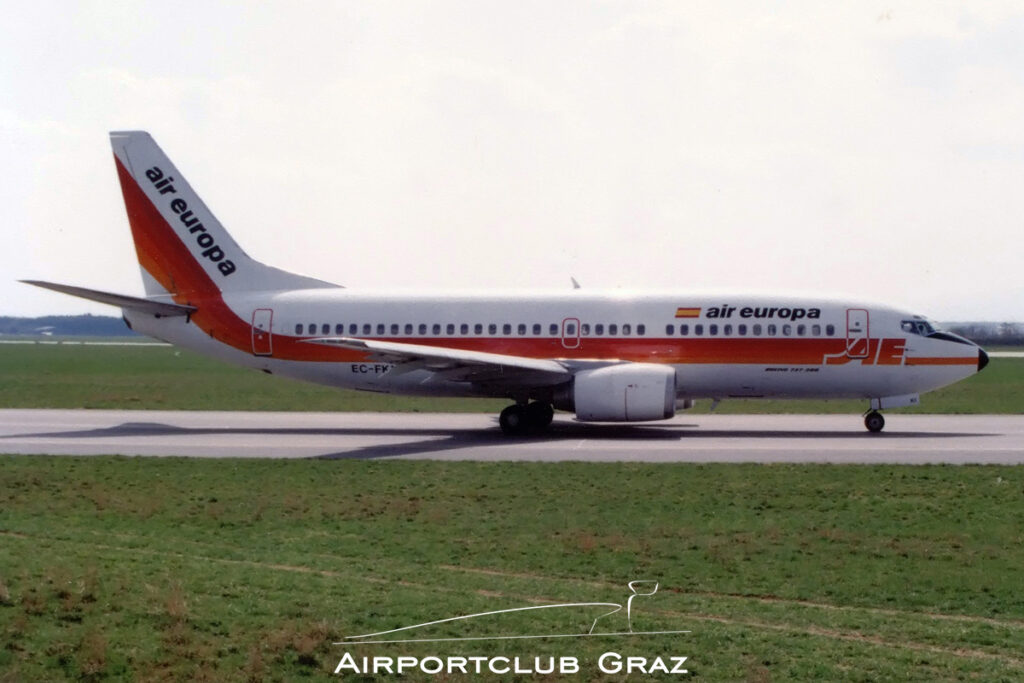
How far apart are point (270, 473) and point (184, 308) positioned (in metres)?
12.9

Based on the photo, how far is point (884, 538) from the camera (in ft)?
45.7

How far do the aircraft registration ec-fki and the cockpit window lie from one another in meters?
0.04

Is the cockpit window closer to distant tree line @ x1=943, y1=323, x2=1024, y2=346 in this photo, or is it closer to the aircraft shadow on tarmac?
the aircraft shadow on tarmac

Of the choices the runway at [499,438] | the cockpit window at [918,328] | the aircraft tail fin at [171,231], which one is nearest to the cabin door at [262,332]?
the aircraft tail fin at [171,231]

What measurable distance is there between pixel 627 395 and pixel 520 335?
449 centimetres

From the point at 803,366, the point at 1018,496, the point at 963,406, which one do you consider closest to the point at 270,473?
the point at 1018,496

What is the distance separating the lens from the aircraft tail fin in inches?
1245

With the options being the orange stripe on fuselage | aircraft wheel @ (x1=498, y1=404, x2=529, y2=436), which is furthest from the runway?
the orange stripe on fuselage

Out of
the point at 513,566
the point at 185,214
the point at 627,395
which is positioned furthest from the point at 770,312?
the point at 185,214

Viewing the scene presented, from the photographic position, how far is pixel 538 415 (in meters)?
28.3

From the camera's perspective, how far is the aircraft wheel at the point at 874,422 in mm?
28203

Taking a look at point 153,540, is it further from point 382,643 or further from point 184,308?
point 184,308

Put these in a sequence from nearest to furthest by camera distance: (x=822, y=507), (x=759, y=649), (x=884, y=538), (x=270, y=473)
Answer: (x=759, y=649) → (x=884, y=538) → (x=822, y=507) → (x=270, y=473)

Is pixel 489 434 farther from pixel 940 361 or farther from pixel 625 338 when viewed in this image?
pixel 940 361
